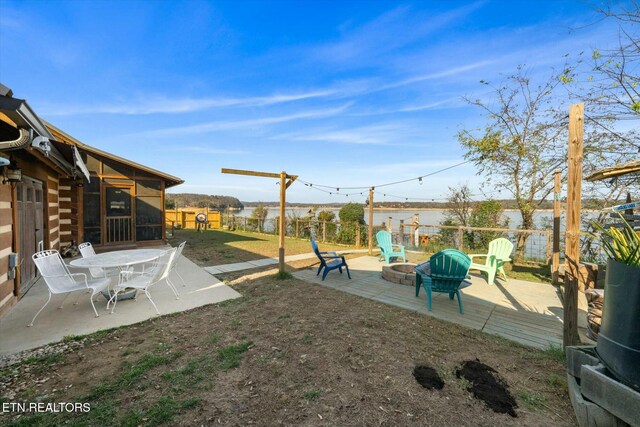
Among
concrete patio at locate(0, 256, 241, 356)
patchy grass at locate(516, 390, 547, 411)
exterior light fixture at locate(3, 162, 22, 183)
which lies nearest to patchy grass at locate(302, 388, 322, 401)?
patchy grass at locate(516, 390, 547, 411)

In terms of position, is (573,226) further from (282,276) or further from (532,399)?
(282,276)

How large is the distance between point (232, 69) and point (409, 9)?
18.1 ft

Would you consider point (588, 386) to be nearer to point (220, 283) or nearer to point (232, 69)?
point (220, 283)

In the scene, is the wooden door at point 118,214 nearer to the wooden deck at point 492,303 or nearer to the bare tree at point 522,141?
the wooden deck at point 492,303

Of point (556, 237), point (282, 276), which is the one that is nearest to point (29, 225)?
point (282, 276)

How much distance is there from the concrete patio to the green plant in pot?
4294 millimetres

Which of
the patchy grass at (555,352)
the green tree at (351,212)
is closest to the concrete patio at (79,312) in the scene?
the patchy grass at (555,352)

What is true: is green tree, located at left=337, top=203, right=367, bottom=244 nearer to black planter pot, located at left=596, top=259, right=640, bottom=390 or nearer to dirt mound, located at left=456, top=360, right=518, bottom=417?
dirt mound, located at left=456, top=360, right=518, bottom=417

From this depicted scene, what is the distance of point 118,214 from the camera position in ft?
28.8

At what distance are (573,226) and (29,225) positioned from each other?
8094 millimetres

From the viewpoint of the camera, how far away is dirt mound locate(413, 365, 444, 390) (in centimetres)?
207

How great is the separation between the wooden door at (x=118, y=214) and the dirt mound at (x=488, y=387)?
10319 millimetres

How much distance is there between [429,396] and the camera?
1.94 m

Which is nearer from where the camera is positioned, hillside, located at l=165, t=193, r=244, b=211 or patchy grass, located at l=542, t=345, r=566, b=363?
patchy grass, located at l=542, t=345, r=566, b=363
